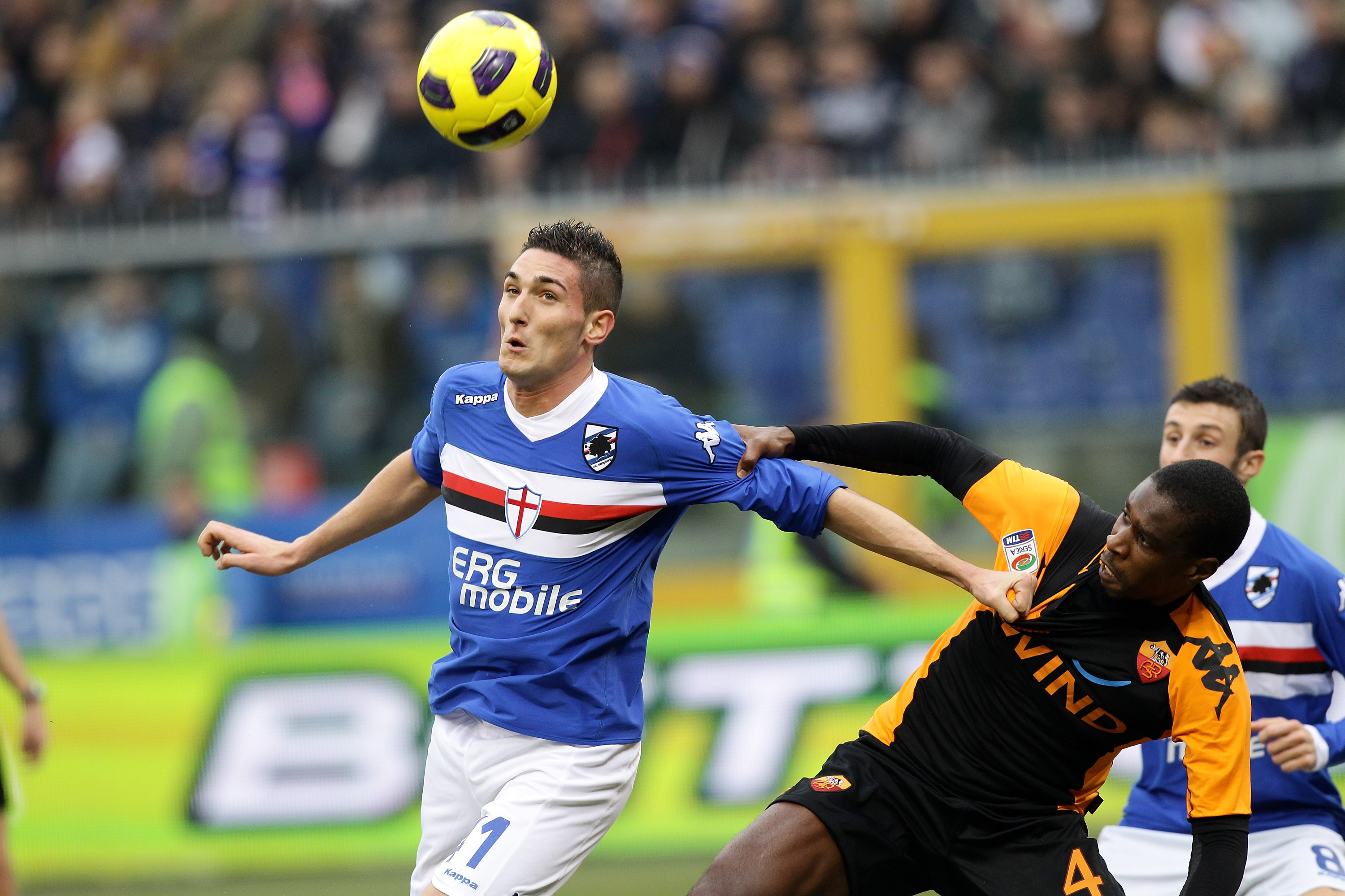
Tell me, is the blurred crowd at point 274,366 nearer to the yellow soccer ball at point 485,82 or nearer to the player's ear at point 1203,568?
the yellow soccer ball at point 485,82

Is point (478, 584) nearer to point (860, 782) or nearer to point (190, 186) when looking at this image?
point (860, 782)

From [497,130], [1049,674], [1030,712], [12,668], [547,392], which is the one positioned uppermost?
[497,130]

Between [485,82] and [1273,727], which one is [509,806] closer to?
[1273,727]

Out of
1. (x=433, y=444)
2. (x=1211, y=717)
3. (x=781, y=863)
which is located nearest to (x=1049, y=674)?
(x=1211, y=717)

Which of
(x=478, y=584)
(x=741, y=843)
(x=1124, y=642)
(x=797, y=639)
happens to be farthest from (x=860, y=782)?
(x=797, y=639)

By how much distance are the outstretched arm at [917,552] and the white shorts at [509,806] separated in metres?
0.92

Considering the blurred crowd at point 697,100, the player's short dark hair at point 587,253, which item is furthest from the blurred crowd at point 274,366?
the player's short dark hair at point 587,253

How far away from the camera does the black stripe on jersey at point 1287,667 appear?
4605 millimetres

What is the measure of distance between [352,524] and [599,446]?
3.00ft

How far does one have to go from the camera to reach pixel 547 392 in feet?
13.6

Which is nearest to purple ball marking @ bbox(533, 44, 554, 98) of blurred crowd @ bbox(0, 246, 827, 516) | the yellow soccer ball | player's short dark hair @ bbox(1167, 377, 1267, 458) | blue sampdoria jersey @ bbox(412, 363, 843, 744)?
the yellow soccer ball

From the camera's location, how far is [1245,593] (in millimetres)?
4645

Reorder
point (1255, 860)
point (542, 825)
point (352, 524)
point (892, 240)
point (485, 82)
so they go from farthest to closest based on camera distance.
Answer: point (892, 240) → point (485, 82) → point (1255, 860) → point (352, 524) → point (542, 825)

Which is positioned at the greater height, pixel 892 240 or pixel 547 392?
pixel 892 240
